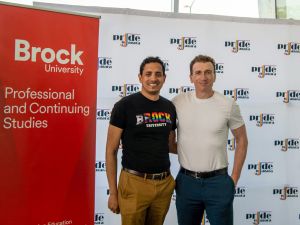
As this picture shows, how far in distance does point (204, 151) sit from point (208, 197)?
0.28m

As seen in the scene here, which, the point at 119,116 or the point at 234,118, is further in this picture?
the point at 234,118

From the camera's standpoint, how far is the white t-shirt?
5.97 feet

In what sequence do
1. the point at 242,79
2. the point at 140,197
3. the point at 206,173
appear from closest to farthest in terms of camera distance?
the point at 140,197 < the point at 206,173 < the point at 242,79

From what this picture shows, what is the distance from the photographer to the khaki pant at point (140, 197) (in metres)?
1.71

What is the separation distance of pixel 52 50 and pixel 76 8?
884mm

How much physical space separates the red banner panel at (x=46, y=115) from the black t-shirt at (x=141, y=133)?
0.33m

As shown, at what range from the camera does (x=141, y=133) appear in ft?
5.63

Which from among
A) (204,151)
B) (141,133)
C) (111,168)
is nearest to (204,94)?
(204,151)

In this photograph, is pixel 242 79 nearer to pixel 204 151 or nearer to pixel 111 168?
pixel 204 151

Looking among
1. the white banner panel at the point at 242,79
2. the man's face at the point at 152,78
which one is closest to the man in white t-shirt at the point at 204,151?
the man's face at the point at 152,78

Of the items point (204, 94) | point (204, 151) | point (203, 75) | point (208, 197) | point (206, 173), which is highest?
point (203, 75)

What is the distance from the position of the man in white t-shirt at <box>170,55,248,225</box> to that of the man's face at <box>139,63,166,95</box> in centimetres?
25

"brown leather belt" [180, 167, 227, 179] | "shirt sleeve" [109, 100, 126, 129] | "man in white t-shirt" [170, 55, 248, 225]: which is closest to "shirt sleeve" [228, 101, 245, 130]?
"man in white t-shirt" [170, 55, 248, 225]

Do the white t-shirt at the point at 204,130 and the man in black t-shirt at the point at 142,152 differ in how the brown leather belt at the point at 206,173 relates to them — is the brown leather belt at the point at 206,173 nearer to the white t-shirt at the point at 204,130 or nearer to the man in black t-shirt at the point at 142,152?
the white t-shirt at the point at 204,130
